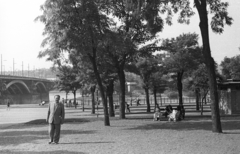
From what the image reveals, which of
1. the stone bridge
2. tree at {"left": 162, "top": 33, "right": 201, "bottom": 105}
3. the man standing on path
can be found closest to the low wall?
the stone bridge

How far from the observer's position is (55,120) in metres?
11.5

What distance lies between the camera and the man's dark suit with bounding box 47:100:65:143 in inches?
453

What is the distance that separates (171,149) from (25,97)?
90760mm

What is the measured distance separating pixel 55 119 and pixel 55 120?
0.12 ft

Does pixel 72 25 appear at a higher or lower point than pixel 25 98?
higher

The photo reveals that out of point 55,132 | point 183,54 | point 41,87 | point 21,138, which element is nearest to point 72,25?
point 21,138

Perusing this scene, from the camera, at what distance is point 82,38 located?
54.4 ft

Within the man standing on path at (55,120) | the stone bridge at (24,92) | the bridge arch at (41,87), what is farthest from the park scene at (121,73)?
the bridge arch at (41,87)

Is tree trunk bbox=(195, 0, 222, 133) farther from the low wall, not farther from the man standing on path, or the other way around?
the low wall

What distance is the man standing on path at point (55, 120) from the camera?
11.5 m

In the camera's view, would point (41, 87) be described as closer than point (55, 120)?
No

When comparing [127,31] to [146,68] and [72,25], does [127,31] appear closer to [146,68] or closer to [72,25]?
[72,25]

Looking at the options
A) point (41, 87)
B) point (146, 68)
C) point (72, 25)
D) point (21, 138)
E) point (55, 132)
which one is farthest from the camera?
point (41, 87)

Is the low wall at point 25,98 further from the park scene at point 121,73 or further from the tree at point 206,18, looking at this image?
the tree at point 206,18
